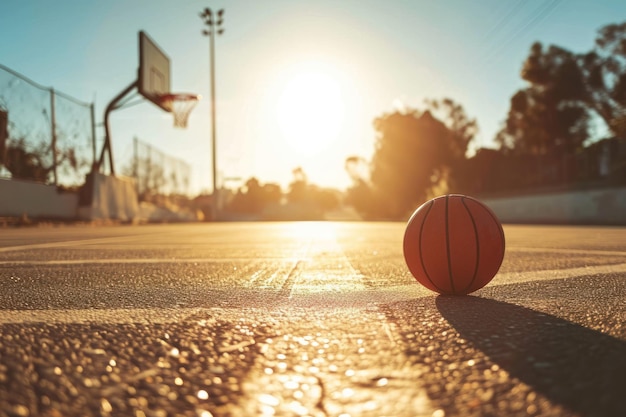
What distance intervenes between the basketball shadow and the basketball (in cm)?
45

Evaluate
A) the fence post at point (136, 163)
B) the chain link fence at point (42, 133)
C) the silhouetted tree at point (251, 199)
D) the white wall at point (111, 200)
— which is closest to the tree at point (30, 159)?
the chain link fence at point (42, 133)

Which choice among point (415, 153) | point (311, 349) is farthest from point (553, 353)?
point (415, 153)

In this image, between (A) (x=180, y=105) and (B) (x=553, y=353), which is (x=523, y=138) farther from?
(B) (x=553, y=353)

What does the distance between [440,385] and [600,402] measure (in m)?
0.36

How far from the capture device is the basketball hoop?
2598 centimetres

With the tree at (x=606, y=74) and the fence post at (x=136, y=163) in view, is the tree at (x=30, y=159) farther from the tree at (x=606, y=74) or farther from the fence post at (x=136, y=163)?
the tree at (x=606, y=74)

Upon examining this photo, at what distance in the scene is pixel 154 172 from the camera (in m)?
36.6

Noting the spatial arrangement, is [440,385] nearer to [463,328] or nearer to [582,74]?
[463,328]

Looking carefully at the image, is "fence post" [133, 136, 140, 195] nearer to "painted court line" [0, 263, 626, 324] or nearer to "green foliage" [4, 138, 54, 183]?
"green foliage" [4, 138, 54, 183]

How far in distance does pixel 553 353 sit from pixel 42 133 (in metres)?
21.6

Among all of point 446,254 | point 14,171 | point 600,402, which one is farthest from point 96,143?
point 600,402

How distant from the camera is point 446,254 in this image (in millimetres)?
3002

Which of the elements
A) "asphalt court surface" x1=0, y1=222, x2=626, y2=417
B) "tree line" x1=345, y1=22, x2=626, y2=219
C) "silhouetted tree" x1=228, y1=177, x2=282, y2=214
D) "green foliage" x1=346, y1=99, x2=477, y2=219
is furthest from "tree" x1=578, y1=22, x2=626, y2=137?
"silhouetted tree" x1=228, y1=177, x2=282, y2=214

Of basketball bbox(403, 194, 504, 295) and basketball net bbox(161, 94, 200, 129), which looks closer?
basketball bbox(403, 194, 504, 295)
